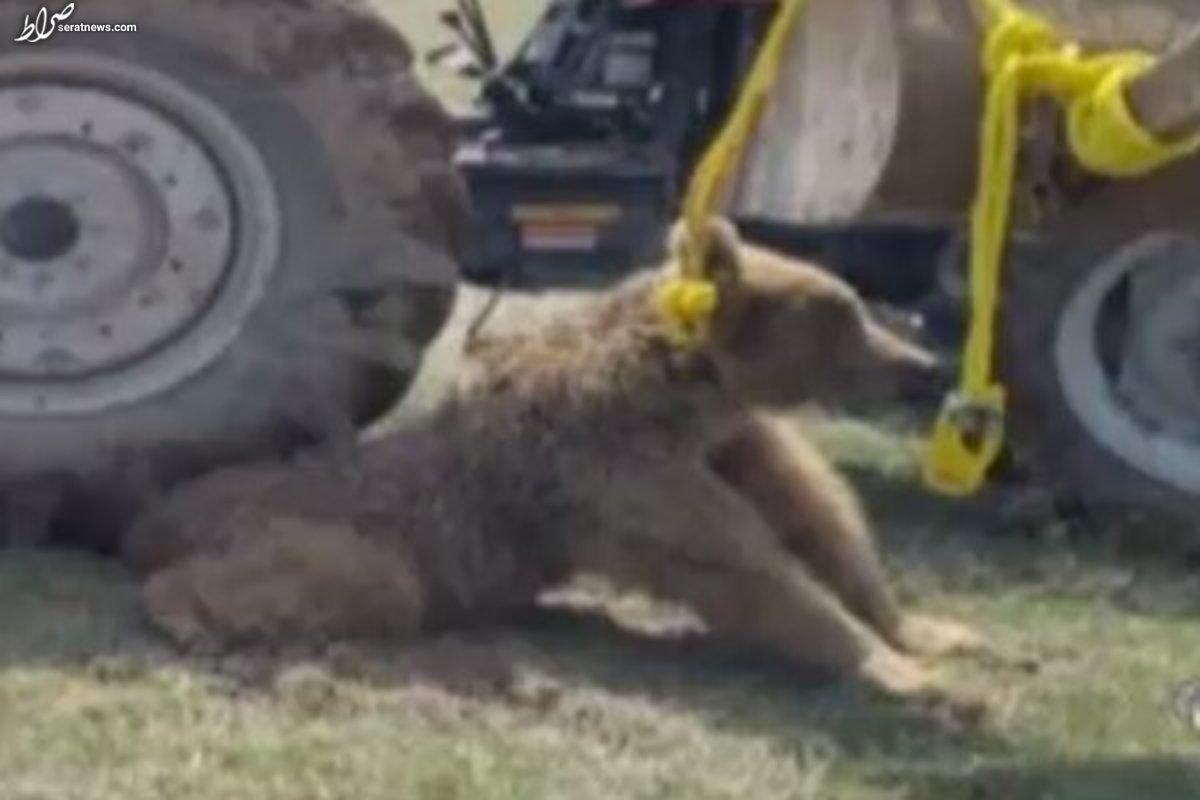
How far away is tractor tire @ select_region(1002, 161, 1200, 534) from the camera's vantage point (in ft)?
24.4

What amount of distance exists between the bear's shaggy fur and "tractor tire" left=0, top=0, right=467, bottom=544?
0.95 feet

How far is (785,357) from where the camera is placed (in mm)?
6625

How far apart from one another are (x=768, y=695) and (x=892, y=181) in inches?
46.3

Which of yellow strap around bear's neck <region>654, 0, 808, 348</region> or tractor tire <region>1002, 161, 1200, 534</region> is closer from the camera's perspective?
yellow strap around bear's neck <region>654, 0, 808, 348</region>

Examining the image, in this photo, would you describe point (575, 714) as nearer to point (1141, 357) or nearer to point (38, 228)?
point (38, 228)

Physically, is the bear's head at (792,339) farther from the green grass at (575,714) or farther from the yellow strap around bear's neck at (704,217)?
the green grass at (575,714)

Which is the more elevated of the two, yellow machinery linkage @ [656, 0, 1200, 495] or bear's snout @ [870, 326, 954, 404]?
yellow machinery linkage @ [656, 0, 1200, 495]

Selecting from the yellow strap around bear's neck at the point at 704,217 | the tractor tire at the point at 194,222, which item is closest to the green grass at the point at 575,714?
the tractor tire at the point at 194,222

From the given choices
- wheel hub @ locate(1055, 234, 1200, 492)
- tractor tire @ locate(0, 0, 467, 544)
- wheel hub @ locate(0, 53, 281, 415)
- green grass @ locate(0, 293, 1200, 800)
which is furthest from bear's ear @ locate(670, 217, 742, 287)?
wheel hub @ locate(1055, 234, 1200, 492)

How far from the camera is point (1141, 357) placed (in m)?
7.49

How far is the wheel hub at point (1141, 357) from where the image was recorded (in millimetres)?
7441

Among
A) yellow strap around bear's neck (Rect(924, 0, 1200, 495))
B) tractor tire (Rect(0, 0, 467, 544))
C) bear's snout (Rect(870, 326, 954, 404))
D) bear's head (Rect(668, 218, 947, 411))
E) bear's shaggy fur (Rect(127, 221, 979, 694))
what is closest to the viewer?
yellow strap around bear's neck (Rect(924, 0, 1200, 495))

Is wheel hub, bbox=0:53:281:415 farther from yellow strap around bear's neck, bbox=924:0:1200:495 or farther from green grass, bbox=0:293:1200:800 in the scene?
yellow strap around bear's neck, bbox=924:0:1200:495

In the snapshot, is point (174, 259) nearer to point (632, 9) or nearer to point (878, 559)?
point (878, 559)
